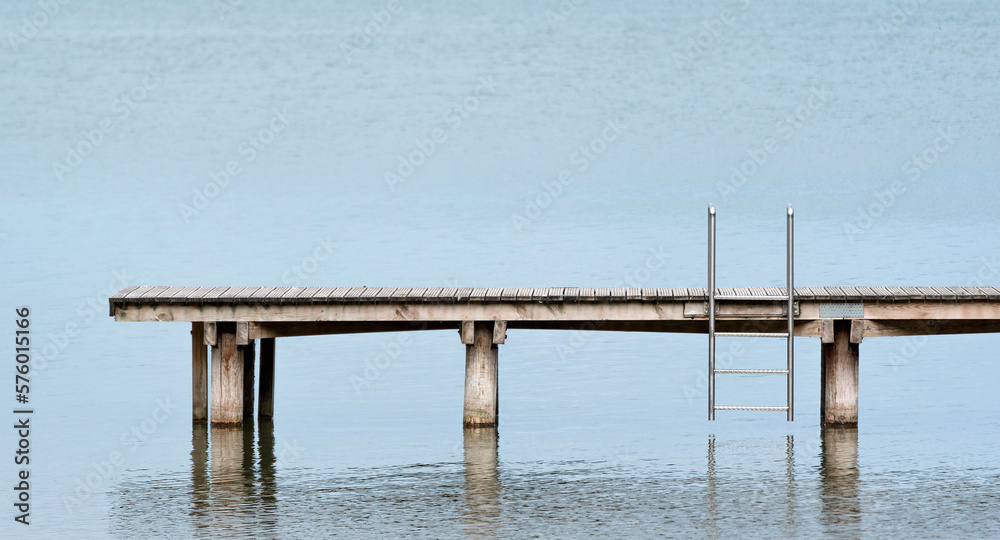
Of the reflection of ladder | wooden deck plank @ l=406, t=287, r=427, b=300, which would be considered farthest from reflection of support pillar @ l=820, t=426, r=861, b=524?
wooden deck plank @ l=406, t=287, r=427, b=300

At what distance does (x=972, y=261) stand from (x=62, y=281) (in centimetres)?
3247

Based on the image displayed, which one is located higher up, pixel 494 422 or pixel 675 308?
pixel 675 308

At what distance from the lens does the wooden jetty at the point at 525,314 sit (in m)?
23.0

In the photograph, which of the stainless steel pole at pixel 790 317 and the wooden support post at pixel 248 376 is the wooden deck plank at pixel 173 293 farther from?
the stainless steel pole at pixel 790 317

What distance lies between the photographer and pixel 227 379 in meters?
24.0

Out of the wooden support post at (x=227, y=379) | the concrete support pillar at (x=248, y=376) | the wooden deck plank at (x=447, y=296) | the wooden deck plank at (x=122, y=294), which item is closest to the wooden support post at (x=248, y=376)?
the concrete support pillar at (x=248, y=376)

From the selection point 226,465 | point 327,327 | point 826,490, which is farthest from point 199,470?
point 826,490

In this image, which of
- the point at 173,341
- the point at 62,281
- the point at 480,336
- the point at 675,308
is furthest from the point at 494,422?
the point at 62,281

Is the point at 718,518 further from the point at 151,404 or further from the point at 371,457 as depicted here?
the point at 151,404

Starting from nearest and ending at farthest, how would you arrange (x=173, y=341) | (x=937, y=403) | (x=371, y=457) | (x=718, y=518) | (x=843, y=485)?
(x=718, y=518), (x=843, y=485), (x=371, y=457), (x=937, y=403), (x=173, y=341)

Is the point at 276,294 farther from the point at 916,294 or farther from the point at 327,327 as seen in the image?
the point at 916,294

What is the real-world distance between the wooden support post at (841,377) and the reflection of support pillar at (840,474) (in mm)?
185

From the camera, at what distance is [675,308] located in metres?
22.9

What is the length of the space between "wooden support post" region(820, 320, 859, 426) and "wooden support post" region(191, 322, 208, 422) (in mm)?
9540
